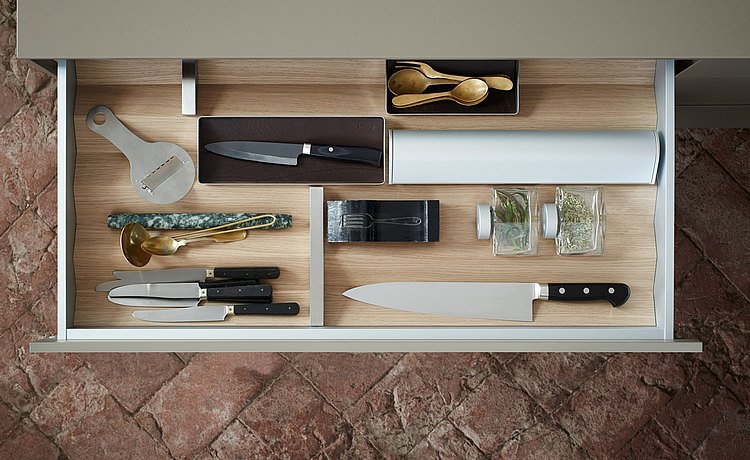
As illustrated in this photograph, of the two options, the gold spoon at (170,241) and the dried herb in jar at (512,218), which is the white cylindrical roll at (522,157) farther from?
the gold spoon at (170,241)

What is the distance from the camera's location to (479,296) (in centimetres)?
121

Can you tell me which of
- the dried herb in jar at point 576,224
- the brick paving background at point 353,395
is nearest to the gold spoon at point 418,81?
the dried herb in jar at point 576,224

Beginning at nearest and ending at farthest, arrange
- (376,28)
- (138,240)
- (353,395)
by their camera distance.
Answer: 1. (376,28)
2. (138,240)
3. (353,395)

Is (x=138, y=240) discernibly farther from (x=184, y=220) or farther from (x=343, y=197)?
(x=343, y=197)

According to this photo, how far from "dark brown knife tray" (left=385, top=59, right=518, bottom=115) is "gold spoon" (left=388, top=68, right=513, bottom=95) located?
0.04ft

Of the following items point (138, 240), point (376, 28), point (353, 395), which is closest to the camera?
point (376, 28)

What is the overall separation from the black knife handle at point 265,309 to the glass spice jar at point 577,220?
49 cm

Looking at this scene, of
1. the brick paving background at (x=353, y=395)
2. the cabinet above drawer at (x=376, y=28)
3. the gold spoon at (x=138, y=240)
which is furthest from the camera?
the brick paving background at (x=353, y=395)

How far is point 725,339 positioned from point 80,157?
1.44m

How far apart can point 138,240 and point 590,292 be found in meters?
0.82

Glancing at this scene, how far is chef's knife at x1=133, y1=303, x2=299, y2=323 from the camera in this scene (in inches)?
47.2

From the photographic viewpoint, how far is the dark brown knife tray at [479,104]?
1.22 meters

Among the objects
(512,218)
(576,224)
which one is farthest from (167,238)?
(576,224)

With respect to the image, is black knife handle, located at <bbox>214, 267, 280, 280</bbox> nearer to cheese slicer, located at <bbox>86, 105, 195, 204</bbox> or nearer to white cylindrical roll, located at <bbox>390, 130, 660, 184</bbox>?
cheese slicer, located at <bbox>86, 105, 195, 204</bbox>
